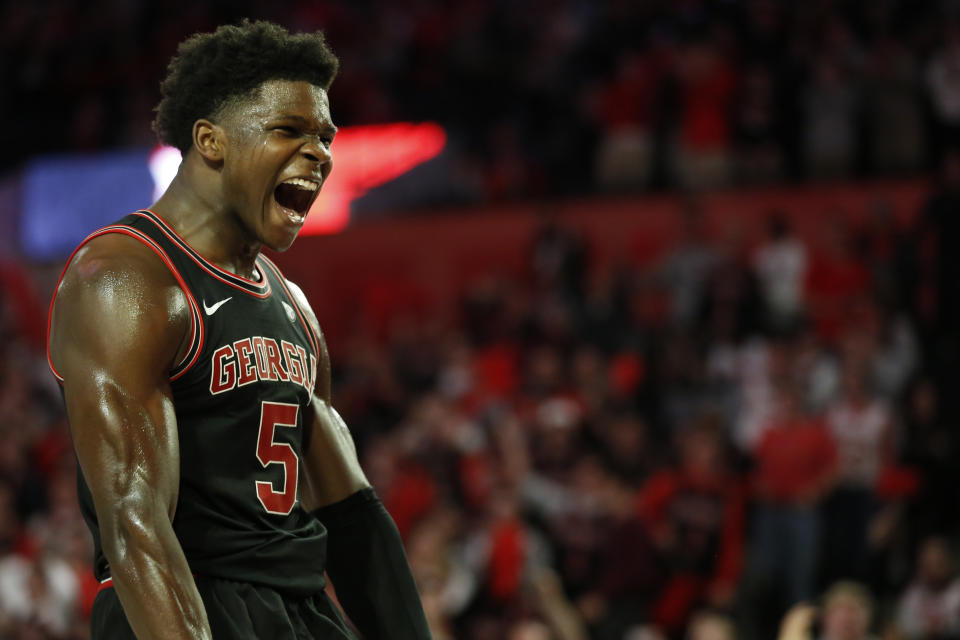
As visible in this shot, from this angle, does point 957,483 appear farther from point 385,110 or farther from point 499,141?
point 385,110

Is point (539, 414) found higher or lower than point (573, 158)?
lower

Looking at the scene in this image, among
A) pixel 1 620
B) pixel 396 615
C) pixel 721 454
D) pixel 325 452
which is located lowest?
pixel 1 620

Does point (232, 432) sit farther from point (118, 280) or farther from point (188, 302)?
point (118, 280)

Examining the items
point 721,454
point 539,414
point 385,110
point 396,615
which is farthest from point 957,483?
point 385,110

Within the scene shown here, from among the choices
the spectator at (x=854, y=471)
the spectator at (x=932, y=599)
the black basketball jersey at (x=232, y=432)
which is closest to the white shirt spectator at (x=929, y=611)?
the spectator at (x=932, y=599)

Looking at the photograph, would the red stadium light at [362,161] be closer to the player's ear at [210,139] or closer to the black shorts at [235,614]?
the player's ear at [210,139]

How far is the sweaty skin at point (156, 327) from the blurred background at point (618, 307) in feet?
17.1

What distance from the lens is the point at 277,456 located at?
9.43ft

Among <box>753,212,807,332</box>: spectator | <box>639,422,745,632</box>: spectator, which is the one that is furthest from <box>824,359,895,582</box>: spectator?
<box>753,212,807,332</box>: spectator

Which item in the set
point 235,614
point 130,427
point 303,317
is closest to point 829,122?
point 303,317

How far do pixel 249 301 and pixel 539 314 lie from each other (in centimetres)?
805

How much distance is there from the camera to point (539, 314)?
1090 centimetres

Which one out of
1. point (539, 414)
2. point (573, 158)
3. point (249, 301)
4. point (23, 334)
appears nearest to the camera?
point (249, 301)

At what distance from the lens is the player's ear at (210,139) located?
285 centimetres
